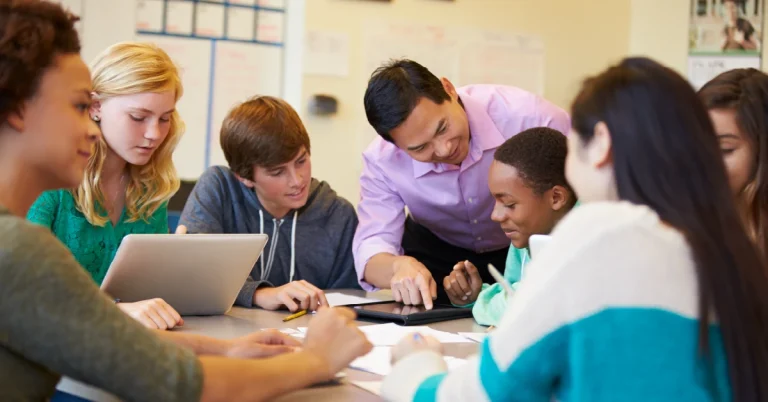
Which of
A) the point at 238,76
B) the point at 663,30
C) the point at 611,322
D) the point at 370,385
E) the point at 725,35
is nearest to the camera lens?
the point at 611,322

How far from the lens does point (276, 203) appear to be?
7.70ft

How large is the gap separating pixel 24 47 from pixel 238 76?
2797 millimetres

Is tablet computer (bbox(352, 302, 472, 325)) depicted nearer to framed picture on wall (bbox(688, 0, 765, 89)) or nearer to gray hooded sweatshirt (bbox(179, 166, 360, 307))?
gray hooded sweatshirt (bbox(179, 166, 360, 307))

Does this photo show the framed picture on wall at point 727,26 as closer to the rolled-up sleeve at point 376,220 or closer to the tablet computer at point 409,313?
the rolled-up sleeve at point 376,220

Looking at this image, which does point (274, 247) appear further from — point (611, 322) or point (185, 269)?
point (611, 322)

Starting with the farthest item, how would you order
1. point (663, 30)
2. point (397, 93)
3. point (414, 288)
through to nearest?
point (663, 30), point (397, 93), point (414, 288)

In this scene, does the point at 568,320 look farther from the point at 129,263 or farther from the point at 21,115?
the point at 129,263

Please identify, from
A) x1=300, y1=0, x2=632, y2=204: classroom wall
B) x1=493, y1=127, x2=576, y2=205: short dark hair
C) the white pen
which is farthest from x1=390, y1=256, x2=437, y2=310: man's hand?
x1=300, y1=0, x2=632, y2=204: classroom wall

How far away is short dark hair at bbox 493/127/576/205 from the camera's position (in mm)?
1922

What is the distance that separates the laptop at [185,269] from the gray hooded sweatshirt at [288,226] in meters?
0.48

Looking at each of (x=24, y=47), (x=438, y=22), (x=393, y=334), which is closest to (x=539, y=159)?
(x=393, y=334)

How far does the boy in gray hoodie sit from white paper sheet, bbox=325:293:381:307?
0.17 meters

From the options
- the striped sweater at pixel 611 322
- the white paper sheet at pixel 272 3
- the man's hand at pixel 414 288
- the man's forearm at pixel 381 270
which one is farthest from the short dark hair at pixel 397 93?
the white paper sheet at pixel 272 3

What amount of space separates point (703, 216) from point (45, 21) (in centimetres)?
78
